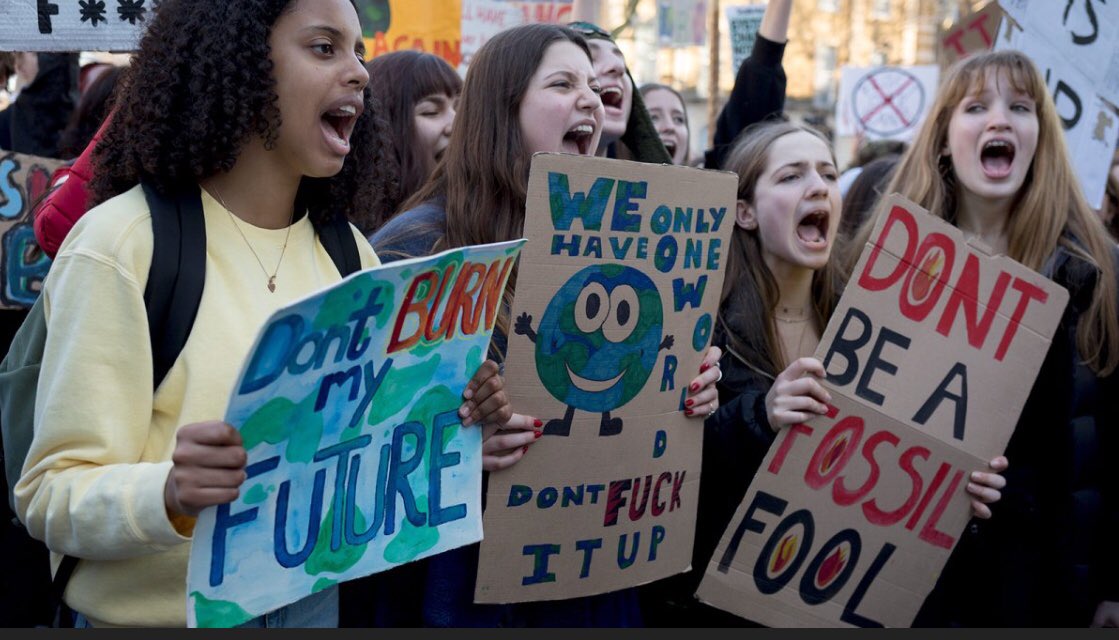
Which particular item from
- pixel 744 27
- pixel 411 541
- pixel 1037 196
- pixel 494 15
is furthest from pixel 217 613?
pixel 744 27

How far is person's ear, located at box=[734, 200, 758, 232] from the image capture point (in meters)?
3.22

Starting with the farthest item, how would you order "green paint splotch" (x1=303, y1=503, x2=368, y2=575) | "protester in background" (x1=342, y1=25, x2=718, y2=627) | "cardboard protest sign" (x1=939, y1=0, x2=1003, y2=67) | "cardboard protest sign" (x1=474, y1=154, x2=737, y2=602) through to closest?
"cardboard protest sign" (x1=939, y1=0, x2=1003, y2=67), "protester in background" (x1=342, y1=25, x2=718, y2=627), "cardboard protest sign" (x1=474, y1=154, x2=737, y2=602), "green paint splotch" (x1=303, y1=503, x2=368, y2=575)

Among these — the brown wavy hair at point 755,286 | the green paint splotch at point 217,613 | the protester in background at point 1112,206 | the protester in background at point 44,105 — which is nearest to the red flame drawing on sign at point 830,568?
the brown wavy hair at point 755,286

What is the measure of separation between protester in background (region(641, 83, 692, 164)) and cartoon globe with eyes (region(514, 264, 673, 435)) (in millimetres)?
2722

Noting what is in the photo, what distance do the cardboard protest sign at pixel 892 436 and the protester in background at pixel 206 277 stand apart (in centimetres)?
91

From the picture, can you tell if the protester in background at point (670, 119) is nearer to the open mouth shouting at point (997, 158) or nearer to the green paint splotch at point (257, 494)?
the open mouth shouting at point (997, 158)

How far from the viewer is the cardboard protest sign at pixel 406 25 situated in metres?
5.26

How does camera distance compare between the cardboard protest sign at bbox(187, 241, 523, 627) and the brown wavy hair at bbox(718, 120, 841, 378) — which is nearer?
the cardboard protest sign at bbox(187, 241, 523, 627)

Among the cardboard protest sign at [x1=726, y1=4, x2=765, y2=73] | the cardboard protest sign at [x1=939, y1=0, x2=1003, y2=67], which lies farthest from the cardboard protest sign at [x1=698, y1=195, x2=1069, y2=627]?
the cardboard protest sign at [x1=939, y1=0, x2=1003, y2=67]

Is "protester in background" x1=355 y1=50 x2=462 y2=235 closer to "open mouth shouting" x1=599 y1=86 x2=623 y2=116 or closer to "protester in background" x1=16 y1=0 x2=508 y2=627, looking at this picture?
"open mouth shouting" x1=599 y1=86 x2=623 y2=116

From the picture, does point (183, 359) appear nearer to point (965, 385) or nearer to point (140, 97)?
point (140, 97)

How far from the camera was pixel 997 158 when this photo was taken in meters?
3.49

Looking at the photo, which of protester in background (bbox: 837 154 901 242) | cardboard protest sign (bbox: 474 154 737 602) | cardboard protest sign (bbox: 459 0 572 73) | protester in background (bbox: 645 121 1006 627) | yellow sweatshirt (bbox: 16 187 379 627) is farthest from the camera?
cardboard protest sign (bbox: 459 0 572 73)

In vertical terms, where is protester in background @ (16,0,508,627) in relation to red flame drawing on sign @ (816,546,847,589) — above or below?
above
